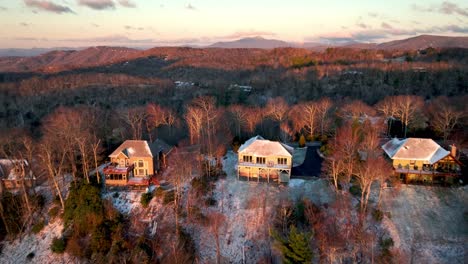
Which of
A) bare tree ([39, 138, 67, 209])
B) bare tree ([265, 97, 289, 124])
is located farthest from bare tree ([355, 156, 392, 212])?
bare tree ([39, 138, 67, 209])

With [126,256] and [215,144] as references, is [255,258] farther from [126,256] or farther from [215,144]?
[215,144]

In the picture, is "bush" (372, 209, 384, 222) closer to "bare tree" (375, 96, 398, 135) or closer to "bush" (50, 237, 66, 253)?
"bare tree" (375, 96, 398, 135)

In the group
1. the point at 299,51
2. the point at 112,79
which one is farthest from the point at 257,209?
the point at 299,51

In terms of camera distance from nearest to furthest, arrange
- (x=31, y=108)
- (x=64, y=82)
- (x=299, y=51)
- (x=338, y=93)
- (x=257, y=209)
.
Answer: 1. (x=257, y=209)
2. (x=31, y=108)
3. (x=338, y=93)
4. (x=64, y=82)
5. (x=299, y=51)

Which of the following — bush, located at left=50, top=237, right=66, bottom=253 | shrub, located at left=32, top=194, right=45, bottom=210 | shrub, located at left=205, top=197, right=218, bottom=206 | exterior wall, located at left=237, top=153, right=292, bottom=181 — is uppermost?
exterior wall, located at left=237, top=153, right=292, bottom=181

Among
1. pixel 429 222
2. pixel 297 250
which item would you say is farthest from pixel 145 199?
pixel 429 222

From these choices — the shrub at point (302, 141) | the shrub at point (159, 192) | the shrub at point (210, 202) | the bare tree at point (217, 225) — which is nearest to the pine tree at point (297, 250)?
the bare tree at point (217, 225)
